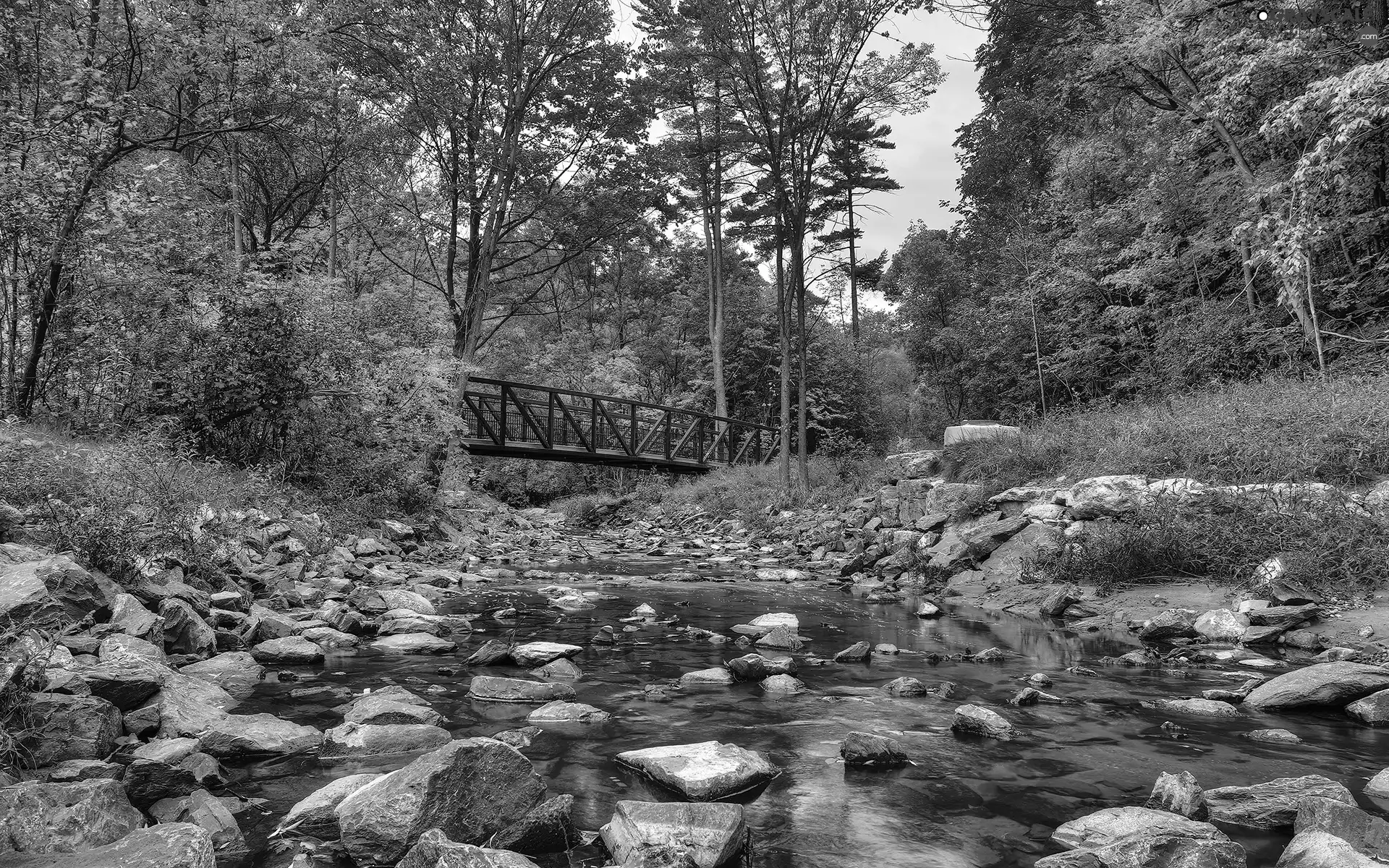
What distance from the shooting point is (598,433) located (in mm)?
21094

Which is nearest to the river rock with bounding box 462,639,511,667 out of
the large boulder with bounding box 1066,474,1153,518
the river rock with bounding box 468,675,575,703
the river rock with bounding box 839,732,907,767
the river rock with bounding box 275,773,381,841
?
the river rock with bounding box 468,675,575,703

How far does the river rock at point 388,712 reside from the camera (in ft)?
10.2

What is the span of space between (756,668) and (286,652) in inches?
109

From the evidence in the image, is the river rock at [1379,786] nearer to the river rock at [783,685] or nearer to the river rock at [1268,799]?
the river rock at [1268,799]

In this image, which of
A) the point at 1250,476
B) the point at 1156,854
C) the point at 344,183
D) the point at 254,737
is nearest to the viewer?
the point at 1156,854

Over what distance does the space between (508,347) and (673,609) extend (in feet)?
75.5

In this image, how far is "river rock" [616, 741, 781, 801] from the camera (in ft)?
8.11

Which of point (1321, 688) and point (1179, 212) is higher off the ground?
point (1179, 212)

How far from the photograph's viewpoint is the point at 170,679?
3.06 m

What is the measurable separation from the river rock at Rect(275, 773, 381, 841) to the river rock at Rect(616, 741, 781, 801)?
0.95m

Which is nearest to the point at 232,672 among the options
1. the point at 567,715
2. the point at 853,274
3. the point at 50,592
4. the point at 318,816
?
the point at 50,592

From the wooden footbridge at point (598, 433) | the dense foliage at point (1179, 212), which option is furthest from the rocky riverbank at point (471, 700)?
the wooden footbridge at point (598, 433)

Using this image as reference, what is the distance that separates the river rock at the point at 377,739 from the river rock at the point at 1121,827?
7.42 ft

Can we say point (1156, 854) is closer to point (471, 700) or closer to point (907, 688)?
point (907, 688)
